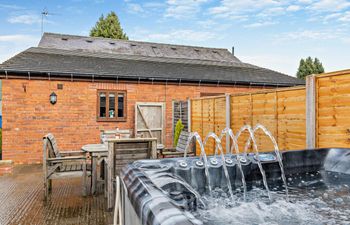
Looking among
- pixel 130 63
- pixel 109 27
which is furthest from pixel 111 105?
pixel 109 27

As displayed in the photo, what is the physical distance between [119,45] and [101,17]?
44.1 feet

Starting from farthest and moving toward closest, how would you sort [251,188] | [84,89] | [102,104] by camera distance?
[102,104] < [84,89] < [251,188]

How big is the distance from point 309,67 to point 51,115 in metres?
29.2

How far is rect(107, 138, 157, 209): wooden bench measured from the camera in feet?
12.5

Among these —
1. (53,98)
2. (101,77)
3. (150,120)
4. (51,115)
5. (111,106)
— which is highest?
(101,77)

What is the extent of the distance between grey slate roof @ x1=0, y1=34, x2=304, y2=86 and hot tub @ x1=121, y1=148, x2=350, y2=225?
6283 millimetres

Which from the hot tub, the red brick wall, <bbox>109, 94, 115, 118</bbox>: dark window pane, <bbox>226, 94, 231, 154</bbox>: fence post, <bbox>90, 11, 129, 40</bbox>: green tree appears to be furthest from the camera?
<bbox>90, 11, 129, 40</bbox>: green tree

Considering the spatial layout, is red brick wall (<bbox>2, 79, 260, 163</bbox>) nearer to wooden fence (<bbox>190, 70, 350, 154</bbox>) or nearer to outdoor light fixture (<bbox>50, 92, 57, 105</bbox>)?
outdoor light fixture (<bbox>50, 92, 57, 105</bbox>)

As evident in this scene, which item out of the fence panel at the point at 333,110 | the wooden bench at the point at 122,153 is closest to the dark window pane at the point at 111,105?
the wooden bench at the point at 122,153

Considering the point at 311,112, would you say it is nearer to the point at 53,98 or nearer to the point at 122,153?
the point at 122,153

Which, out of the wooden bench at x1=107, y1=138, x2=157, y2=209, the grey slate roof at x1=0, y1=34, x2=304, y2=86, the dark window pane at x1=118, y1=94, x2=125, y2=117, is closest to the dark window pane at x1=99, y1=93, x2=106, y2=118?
the dark window pane at x1=118, y1=94, x2=125, y2=117

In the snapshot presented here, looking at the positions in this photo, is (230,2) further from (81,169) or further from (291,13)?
(81,169)

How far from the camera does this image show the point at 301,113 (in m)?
3.72

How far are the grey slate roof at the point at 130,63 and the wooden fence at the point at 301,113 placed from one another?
4.53 metres
